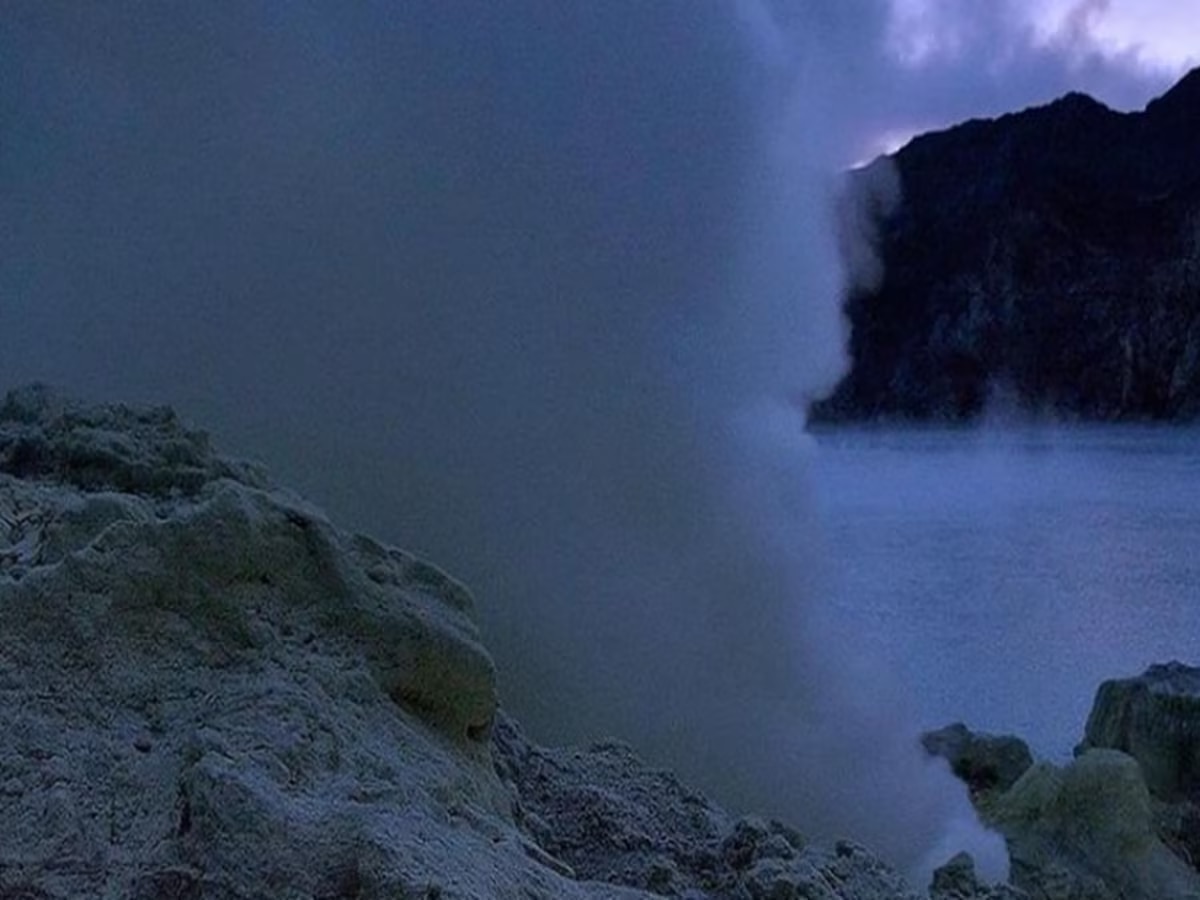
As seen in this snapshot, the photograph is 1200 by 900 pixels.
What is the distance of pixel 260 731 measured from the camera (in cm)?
146

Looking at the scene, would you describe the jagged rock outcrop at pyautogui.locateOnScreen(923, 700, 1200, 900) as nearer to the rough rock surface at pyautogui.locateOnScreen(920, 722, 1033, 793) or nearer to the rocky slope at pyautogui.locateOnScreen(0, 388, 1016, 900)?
the rough rock surface at pyautogui.locateOnScreen(920, 722, 1033, 793)

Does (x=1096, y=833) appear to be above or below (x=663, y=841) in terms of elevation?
above

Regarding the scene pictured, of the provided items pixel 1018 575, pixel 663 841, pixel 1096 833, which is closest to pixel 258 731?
pixel 663 841

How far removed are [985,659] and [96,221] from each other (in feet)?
22.0

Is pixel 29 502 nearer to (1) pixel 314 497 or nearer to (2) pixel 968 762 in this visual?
(1) pixel 314 497

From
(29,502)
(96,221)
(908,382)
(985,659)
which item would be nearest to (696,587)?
(96,221)

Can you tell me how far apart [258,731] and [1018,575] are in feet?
42.1

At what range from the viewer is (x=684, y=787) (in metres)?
2.47

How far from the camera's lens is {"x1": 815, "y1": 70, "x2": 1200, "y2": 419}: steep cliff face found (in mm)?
35281

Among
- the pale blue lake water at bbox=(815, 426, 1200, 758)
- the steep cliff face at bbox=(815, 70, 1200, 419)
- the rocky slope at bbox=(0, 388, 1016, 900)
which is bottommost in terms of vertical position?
the rocky slope at bbox=(0, 388, 1016, 900)

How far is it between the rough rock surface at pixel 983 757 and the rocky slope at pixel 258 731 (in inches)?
132

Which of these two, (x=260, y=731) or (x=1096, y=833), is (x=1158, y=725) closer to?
(x=1096, y=833)

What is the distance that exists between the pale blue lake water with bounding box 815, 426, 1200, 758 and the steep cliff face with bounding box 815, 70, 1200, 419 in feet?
21.7

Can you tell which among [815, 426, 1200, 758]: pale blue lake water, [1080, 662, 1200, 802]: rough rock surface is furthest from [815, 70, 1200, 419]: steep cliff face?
[1080, 662, 1200, 802]: rough rock surface
